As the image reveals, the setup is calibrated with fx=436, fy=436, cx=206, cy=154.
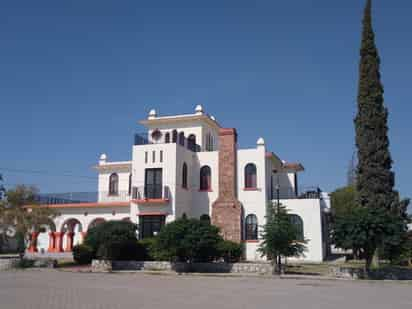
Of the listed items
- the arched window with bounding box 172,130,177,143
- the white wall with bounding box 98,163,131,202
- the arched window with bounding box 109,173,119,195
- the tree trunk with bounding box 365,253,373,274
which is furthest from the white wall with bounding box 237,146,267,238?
the arched window with bounding box 109,173,119,195

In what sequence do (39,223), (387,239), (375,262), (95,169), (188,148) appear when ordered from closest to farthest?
(387,239) → (375,262) → (39,223) → (188,148) → (95,169)

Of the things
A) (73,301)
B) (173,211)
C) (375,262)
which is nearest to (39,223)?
(173,211)

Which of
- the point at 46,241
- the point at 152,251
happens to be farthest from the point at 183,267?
the point at 46,241

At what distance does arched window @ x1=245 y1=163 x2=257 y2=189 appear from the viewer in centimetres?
3209

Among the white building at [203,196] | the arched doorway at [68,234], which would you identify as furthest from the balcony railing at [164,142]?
the arched doorway at [68,234]

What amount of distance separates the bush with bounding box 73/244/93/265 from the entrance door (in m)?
5.71

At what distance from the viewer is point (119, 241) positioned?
25.9 m

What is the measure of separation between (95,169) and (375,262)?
87.2 feet

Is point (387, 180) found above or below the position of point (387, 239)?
above

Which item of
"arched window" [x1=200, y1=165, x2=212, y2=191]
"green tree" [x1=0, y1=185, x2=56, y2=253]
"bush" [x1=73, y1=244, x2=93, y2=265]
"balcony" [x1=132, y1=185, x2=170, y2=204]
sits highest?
"arched window" [x1=200, y1=165, x2=212, y2=191]

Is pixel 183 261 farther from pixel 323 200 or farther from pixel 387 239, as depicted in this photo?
pixel 323 200

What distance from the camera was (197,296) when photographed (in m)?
13.9

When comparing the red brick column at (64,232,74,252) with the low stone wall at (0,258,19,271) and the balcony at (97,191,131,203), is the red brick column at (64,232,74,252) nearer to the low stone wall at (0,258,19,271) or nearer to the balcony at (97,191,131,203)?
the balcony at (97,191,131,203)

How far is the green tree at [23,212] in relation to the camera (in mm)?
26812
